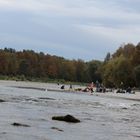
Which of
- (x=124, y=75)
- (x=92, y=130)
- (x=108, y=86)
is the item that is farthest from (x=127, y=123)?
(x=108, y=86)

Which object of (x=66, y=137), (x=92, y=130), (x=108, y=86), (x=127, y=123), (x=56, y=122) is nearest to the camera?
(x=66, y=137)

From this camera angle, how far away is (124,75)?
140750 millimetres

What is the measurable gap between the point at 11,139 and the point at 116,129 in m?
10.4

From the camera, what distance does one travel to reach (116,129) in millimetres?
35188

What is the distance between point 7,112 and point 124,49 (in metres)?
125

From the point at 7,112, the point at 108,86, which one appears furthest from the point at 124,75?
the point at 7,112

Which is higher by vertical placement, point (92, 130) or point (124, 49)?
point (124, 49)

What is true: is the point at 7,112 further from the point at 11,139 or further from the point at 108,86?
the point at 108,86

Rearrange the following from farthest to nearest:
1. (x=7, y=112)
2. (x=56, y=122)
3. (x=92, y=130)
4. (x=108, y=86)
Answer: (x=108, y=86)
(x=7, y=112)
(x=56, y=122)
(x=92, y=130)

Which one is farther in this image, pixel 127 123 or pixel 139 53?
pixel 139 53

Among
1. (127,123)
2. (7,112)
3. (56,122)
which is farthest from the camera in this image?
(7,112)

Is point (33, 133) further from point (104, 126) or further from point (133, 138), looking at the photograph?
point (104, 126)

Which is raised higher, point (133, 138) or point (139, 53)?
point (139, 53)

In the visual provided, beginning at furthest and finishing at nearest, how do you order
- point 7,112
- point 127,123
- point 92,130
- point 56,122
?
point 7,112 < point 127,123 < point 56,122 < point 92,130
